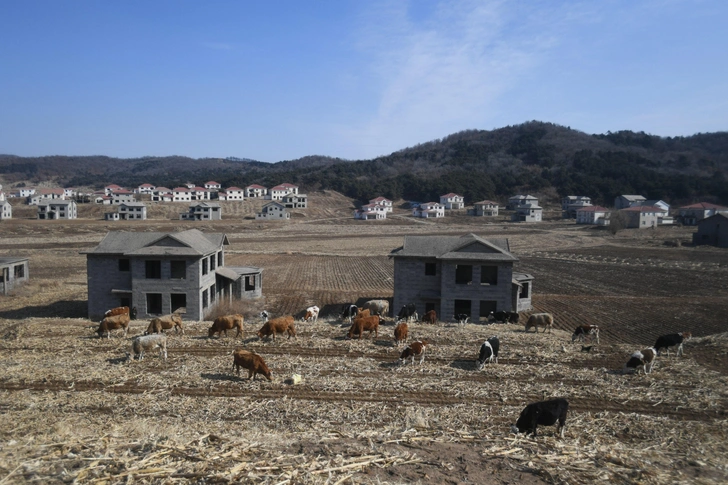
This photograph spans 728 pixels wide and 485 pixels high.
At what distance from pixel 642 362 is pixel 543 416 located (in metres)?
6.62

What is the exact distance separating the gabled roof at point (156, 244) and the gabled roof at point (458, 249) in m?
11.0

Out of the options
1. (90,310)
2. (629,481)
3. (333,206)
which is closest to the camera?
(629,481)

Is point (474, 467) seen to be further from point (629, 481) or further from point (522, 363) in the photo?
point (522, 363)

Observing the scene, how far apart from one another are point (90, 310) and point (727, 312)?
38457 mm

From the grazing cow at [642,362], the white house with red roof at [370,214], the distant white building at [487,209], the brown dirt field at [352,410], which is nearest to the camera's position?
the brown dirt field at [352,410]

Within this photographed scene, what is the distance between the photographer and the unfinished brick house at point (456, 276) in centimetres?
2739

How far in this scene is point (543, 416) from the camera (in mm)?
10203

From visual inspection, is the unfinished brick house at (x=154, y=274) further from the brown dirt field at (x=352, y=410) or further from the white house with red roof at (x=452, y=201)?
the white house with red roof at (x=452, y=201)

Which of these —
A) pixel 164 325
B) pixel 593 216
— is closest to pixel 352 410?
pixel 164 325

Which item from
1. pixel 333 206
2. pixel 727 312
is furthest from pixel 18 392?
pixel 333 206

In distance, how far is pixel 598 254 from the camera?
6356cm

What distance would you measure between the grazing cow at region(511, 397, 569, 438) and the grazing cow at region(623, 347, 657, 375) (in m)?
6.08

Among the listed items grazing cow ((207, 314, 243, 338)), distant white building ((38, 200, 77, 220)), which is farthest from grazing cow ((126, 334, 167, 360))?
distant white building ((38, 200, 77, 220))

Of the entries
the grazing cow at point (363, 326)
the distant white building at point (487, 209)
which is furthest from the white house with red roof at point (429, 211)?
the grazing cow at point (363, 326)
